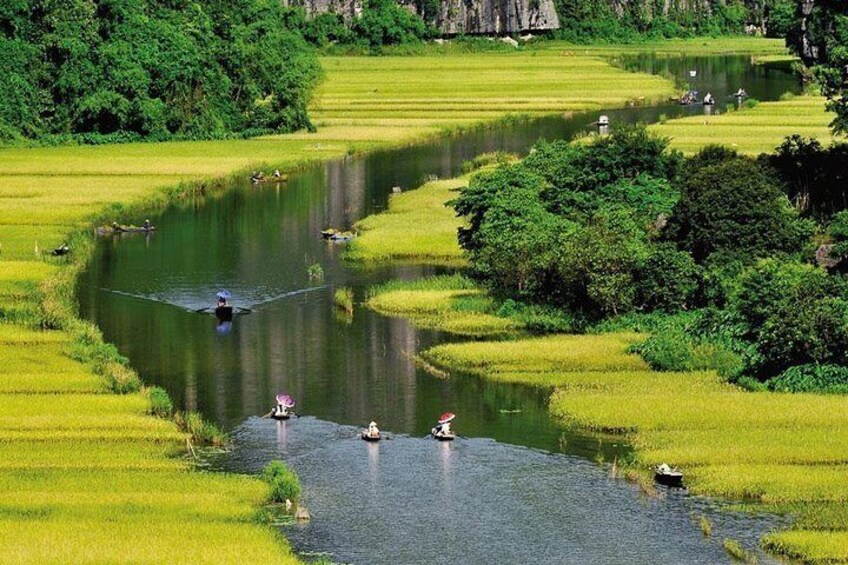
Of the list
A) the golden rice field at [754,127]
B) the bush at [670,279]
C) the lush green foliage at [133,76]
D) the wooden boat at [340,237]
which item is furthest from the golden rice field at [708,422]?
the lush green foliage at [133,76]

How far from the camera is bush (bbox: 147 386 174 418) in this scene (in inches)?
1496

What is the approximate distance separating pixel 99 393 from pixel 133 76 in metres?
50.4

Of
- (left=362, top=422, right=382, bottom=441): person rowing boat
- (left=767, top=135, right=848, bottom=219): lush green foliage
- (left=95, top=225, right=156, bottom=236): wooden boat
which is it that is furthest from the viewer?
→ (left=95, top=225, right=156, bottom=236): wooden boat

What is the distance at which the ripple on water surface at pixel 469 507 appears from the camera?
97.3ft

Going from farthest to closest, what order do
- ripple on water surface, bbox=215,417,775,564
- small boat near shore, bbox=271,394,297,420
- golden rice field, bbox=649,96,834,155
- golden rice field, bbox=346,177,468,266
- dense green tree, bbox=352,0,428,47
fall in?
1. dense green tree, bbox=352,0,428,47
2. golden rice field, bbox=649,96,834,155
3. golden rice field, bbox=346,177,468,266
4. small boat near shore, bbox=271,394,297,420
5. ripple on water surface, bbox=215,417,775,564

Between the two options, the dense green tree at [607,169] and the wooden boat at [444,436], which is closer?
the wooden boat at [444,436]

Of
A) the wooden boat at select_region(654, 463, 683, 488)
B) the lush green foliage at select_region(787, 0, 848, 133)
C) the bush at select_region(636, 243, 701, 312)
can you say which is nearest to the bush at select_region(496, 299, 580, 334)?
the bush at select_region(636, 243, 701, 312)

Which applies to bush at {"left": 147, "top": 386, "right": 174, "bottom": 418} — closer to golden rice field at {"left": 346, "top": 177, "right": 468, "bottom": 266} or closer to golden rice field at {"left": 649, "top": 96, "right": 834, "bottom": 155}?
golden rice field at {"left": 346, "top": 177, "right": 468, "bottom": 266}

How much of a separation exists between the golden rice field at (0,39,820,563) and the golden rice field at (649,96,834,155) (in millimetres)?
10194

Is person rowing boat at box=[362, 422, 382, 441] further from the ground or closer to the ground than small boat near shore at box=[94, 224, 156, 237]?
further from the ground

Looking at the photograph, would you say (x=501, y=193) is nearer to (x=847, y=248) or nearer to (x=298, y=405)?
(x=847, y=248)

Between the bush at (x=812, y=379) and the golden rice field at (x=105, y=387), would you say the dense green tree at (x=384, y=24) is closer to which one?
the golden rice field at (x=105, y=387)

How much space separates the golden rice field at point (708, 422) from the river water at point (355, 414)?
66cm

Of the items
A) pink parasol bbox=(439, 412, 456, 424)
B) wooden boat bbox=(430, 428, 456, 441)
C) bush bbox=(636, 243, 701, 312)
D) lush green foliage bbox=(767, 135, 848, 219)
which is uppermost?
lush green foliage bbox=(767, 135, 848, 219)
